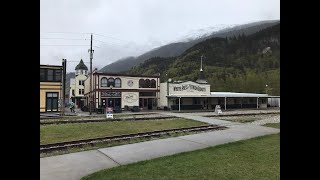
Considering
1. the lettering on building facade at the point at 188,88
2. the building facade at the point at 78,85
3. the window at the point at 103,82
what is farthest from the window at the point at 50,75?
the building facade at the point at 78,85

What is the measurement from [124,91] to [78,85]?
109 feet

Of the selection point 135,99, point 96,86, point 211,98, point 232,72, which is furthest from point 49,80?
point 232,72

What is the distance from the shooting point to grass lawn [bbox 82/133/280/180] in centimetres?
724

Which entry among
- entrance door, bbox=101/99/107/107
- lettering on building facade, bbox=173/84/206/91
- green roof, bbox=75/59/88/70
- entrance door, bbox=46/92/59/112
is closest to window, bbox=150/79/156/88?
lettering on building facade, bbox=173/84/206/91

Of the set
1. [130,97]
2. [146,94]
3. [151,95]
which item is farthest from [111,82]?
[151,95]

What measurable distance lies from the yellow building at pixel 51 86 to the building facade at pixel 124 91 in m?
6.13

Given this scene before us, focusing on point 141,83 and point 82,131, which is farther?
point 141,83

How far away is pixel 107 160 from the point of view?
930 centimetres

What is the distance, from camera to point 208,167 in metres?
8.09

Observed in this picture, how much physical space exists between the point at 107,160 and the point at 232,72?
67.4 meters

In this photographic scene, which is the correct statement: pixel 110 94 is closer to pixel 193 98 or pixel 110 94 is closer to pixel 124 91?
pixel 124 91

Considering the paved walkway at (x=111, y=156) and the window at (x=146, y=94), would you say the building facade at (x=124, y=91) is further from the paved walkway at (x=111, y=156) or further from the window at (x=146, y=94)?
the paved walkway at (x=111, y=156)

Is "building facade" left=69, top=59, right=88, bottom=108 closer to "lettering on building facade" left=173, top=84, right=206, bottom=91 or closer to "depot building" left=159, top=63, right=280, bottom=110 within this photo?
"depot building" left=159, top=63, right=280, bottom=110

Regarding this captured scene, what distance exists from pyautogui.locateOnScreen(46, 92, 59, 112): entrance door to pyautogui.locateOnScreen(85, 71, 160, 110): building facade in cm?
626
